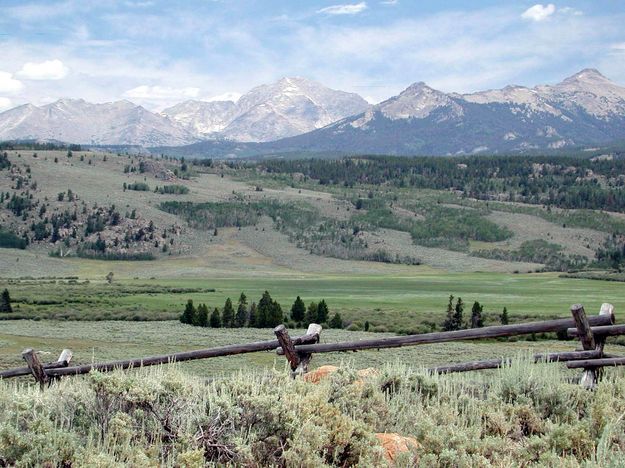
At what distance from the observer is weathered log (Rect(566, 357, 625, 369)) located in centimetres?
926

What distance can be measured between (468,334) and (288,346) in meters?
2.54

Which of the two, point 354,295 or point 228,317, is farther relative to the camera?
point 354,295

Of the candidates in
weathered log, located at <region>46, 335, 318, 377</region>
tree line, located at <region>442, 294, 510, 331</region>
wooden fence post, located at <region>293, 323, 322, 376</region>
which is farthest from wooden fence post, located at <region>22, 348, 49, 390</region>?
tree line, located at <region>442, 294, 510, 331</region>

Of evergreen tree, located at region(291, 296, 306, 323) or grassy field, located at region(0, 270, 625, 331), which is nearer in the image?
evergreen tree, located at region(291, 296, 306, 323)

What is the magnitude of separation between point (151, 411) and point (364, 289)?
64261 mm

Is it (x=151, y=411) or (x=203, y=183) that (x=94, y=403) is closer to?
(x=151, y=411)

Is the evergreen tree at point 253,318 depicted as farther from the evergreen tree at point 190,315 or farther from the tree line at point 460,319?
the tree line at point 460,319

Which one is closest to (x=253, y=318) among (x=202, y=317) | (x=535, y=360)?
(x=202, y=317)

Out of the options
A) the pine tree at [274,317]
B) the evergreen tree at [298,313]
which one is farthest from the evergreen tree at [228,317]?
the evergreen tree at [298,313]

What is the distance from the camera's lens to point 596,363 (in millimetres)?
9469

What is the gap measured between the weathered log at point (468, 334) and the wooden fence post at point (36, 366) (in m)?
3.65

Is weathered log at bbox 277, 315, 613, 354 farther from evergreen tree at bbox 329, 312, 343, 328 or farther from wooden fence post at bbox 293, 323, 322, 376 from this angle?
evergreen tree at bbox 329, 312, 343, 328

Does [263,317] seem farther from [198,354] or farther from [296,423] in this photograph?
[296,423]

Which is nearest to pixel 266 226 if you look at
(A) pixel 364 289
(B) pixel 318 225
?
(B) pixel 318 225
